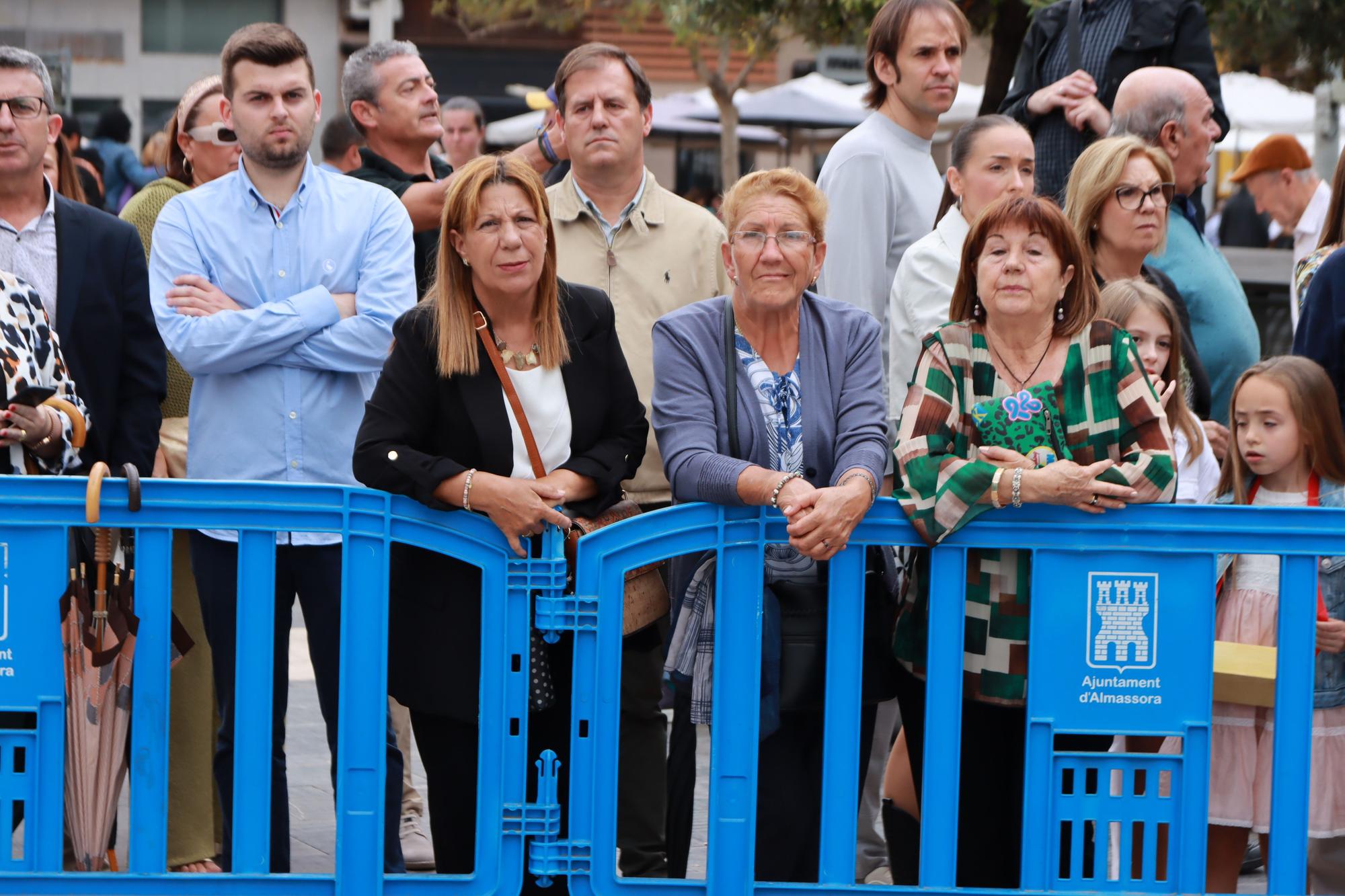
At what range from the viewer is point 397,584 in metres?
4.03

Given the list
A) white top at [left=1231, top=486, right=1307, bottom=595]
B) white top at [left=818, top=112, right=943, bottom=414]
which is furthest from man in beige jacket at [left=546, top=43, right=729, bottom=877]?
white top at [left=1231, top=486, right=1307, bottom=595]

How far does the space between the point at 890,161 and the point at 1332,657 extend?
2.03m

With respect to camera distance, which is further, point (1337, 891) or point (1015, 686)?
point (1337, 891)

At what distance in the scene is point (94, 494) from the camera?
3.70m

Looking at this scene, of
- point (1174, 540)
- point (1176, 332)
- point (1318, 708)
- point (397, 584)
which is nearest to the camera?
point (1174, 540)

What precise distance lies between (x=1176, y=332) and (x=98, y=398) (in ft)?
10.2

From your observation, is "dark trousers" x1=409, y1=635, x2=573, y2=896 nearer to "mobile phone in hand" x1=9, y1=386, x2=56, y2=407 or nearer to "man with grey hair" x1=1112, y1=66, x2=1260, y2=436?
"mobile phone in hand" x1=9, y1=386, x2=56, y2=407

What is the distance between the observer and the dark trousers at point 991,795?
159 inches

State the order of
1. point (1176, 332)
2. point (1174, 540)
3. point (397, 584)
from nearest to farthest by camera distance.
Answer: point (1174, 540) → point (397, 584) → point (1176, 332)

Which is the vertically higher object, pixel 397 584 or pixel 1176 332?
Answer: pixel 1176 332

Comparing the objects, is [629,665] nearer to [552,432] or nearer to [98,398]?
[552,432]

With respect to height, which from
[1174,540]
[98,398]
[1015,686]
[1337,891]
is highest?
[98,398]

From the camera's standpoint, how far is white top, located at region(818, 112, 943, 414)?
5.29m

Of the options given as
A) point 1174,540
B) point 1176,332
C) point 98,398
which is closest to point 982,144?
point 1176,332
